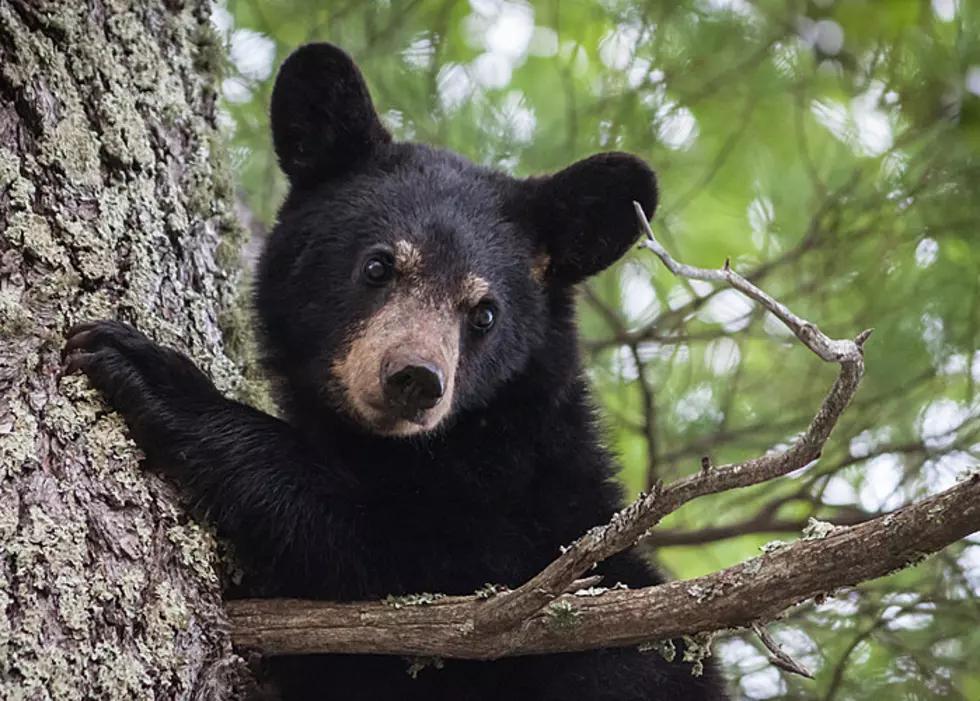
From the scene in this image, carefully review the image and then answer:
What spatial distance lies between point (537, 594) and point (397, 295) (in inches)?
52.8

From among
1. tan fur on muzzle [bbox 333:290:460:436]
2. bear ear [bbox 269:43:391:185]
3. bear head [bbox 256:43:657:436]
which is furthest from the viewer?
bear ear [bbox 269:43:391:185]

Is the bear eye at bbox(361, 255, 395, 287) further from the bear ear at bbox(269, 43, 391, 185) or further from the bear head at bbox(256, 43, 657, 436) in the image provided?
the bear ear at bbox(269, 43, 391, 185)

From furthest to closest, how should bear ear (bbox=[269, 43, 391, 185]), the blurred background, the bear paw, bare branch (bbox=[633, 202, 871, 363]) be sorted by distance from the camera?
1. the blurred background
2. bear ear (bbox=[269, 43, 391, 185])
3. the bear paw
4. bare branch (bbox=[633, 202, 871, 363])

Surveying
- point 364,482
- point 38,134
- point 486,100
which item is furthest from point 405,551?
point 486,100

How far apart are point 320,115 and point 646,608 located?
219 cm

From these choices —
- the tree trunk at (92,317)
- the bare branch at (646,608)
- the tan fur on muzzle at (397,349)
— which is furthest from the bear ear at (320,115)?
the bare branch at (646,608)

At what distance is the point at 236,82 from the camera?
510 centimetres

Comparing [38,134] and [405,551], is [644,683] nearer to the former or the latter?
[405,551]

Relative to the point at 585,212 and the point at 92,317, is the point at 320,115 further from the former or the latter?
the point at 92,317

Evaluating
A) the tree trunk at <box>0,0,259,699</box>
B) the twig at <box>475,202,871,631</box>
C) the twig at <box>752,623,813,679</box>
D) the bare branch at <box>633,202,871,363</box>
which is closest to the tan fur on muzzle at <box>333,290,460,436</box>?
the tree trunk at <box>0,0,259,699</box>

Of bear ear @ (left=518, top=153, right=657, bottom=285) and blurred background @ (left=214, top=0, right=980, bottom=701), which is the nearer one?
bear ear @ (left=518, top=153, right=657, bottom=285)

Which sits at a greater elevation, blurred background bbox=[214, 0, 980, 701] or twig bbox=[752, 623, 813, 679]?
blurred background bbox=[214, 0, 980, 701]

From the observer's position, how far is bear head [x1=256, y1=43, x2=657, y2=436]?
335 cm

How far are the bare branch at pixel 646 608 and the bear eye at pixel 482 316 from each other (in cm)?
108
